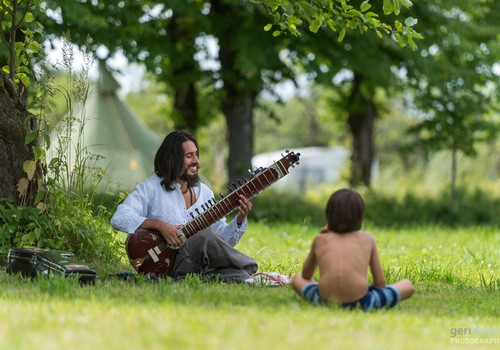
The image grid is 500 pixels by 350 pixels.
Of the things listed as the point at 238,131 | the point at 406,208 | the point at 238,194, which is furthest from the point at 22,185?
the point at 406,208

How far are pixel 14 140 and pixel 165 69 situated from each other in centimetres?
948

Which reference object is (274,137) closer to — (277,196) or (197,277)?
(277,196)

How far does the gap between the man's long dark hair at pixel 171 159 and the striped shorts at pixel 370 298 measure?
1.93 metres

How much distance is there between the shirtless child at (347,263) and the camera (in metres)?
5.11

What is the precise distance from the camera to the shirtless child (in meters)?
5.11

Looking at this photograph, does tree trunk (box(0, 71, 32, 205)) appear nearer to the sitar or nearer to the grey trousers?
the sitar

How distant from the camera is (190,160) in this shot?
6.88m

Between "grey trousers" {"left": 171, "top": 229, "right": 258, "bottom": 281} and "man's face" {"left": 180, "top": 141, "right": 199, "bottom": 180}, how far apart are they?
0.54 m

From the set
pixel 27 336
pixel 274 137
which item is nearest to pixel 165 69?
pixel 27 336

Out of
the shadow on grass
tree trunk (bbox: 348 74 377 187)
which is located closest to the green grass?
the shadow on grass

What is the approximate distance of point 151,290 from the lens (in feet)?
18.8

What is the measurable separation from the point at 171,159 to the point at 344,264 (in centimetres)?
220

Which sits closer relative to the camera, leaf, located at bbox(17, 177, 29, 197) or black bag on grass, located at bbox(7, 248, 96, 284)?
black bag on grass, located at bbox(7, 248, 96, 284)

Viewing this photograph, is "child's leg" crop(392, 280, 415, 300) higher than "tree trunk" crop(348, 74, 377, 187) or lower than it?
lower
